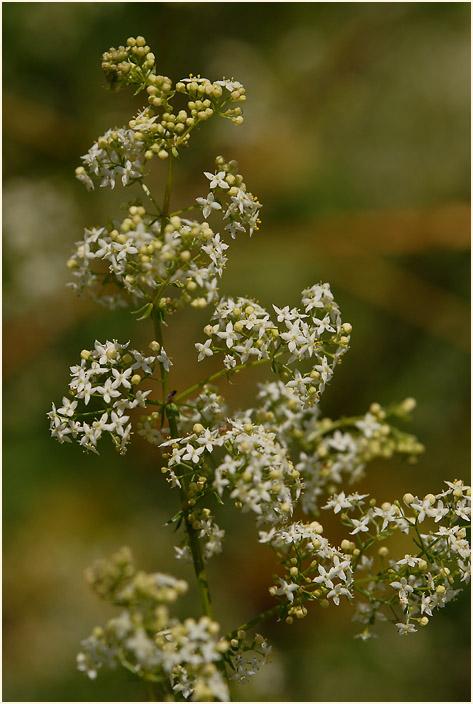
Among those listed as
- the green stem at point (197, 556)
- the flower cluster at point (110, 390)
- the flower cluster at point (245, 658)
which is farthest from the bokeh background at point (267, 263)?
the flower cluster at point (110, 390)

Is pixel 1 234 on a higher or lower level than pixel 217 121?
lower

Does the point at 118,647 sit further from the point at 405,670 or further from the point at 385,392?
the point at 385,392

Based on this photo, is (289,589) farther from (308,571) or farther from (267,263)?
(267,263)

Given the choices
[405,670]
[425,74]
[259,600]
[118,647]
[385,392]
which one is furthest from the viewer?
[425,74]

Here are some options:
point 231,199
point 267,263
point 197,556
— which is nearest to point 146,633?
point 197,556

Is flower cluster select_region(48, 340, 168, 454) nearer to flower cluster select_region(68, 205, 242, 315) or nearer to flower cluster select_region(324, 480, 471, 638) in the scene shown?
flower cluster select_region(68, 205, 242, 315)

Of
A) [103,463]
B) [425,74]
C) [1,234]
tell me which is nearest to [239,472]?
[103,463]

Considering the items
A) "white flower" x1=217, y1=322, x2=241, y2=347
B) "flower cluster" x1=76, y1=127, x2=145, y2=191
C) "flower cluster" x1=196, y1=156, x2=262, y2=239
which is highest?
"flower cluster" x1=76, y1=127, x2=145, y2=191

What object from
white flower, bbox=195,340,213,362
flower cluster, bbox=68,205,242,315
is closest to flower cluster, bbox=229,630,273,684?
white flower, bbox=195,340,213,362
